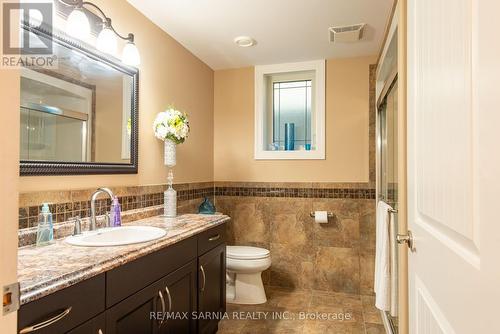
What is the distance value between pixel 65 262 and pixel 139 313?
419mm

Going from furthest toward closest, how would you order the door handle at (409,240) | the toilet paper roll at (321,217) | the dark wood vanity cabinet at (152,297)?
the toilet paper roll at (321,217) < the door handle at (409,240) < the dark wood vanity cabinet at (152,297)

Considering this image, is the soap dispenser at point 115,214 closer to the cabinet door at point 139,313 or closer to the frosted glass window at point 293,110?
the cabinet door at point 139,313

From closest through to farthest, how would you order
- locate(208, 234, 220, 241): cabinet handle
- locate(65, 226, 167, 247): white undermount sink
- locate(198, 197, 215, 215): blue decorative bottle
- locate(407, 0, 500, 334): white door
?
1. locate(407, 0, 500, 334): white door
2. locate(65, 226, 167, 247): white undermount sink
3. locate(208, 234, 220, 241): cabinet handle
4. locate(198, 197, 215, 215): blue decorative bottle

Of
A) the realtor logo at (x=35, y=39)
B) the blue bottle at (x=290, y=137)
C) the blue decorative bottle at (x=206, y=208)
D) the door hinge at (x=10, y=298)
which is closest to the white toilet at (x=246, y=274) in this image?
the blue decorative bottle at (x=206, y=208)

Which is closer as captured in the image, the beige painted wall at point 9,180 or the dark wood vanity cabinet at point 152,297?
the beige painted wall at point 9,180

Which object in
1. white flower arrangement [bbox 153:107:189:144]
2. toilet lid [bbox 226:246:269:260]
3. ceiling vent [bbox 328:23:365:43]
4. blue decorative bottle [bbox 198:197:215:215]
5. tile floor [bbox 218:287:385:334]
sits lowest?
tile floor [bbox 218:287:385:334]

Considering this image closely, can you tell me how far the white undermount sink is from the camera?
57.6 inches

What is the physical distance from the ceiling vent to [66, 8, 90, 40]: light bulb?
172 cm

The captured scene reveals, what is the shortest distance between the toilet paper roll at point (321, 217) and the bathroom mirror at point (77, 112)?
68.3 inches

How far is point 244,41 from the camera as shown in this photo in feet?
8.61

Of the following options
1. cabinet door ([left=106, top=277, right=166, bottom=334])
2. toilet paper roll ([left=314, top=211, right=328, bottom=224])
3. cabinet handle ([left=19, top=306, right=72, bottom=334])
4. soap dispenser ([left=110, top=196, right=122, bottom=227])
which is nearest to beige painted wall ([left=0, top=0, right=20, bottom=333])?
cabinet handle ([left=19, top=306, right=72, bottom=334])

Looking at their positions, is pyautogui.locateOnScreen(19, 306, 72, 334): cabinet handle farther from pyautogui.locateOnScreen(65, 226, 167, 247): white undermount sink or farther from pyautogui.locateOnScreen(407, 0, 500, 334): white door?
pyautogui.locateOnScreen(407, 0, 500, 334): white door

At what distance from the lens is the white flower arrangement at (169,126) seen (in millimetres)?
2193

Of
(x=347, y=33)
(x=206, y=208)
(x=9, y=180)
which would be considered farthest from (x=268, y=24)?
(x=9, y=180)
